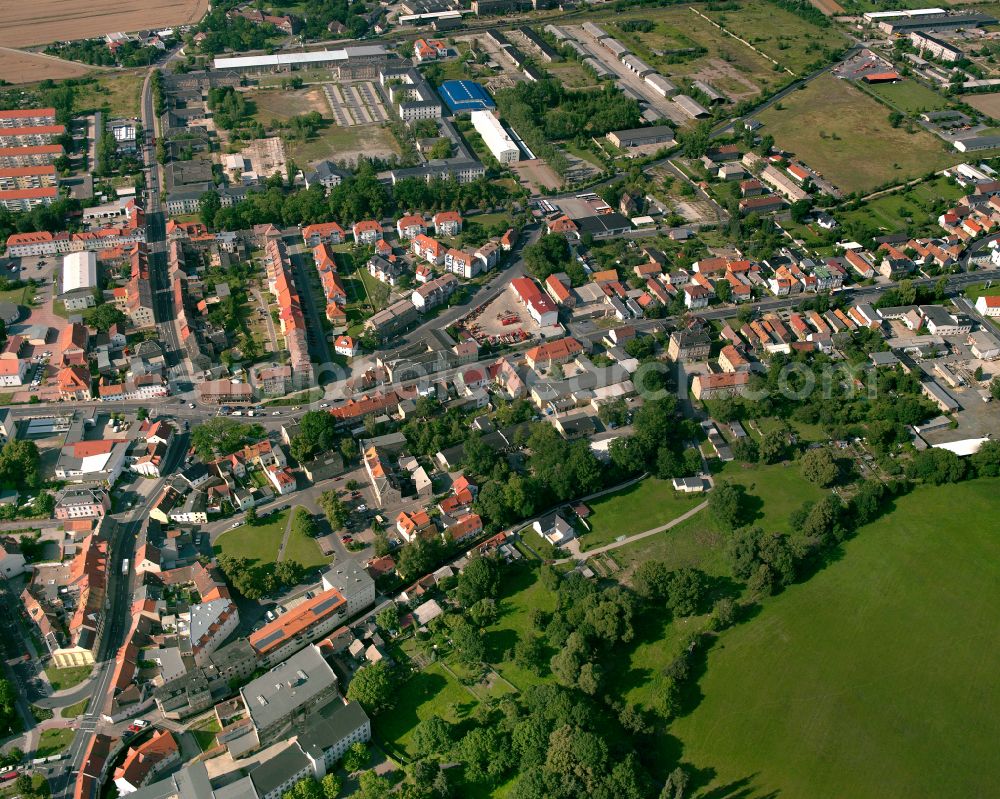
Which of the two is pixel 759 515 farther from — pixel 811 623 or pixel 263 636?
pixel 263 636

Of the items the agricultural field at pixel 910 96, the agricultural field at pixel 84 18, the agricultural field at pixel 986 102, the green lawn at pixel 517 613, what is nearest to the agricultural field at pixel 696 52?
the agricultural field at pixel 910 96

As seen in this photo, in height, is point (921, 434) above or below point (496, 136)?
below

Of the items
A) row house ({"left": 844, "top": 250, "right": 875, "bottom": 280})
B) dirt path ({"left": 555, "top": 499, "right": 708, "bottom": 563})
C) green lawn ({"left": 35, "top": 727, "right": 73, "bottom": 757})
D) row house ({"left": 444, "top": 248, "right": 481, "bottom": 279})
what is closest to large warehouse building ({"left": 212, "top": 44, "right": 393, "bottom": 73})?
row house ({"left": 444, "top": 248, "right": 481, "bottom": 279})

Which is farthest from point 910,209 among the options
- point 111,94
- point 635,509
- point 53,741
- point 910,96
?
point 111,94

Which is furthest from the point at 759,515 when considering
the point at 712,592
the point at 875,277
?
the point at 875,277

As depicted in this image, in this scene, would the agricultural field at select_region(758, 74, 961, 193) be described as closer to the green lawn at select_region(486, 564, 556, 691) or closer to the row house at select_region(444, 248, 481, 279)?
the row house at select_region(444, 248, 481, 279)

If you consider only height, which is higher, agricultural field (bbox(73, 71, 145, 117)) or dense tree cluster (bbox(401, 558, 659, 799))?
agricultural field (bbox(73, 71, 145, 117))
